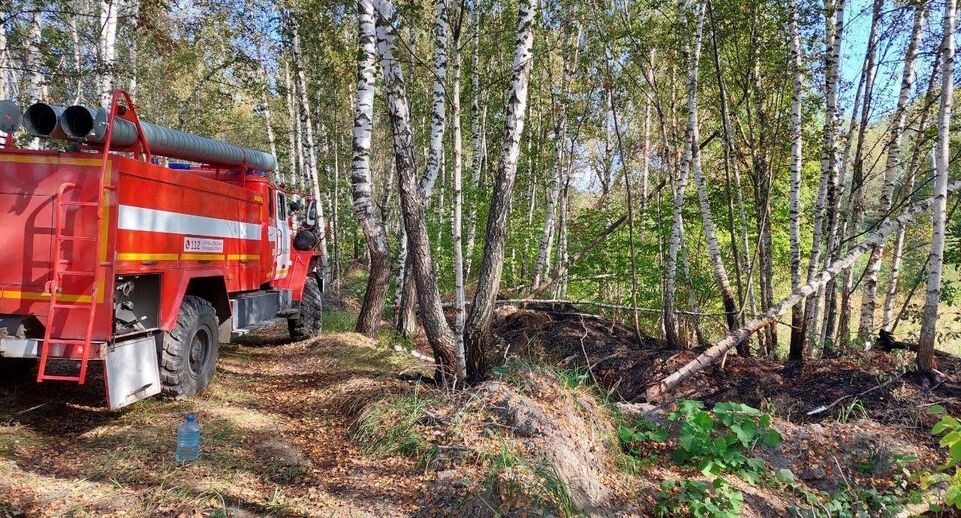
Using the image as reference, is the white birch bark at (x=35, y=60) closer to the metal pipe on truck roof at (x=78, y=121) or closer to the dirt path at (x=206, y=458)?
the metal pipe on truck roof at (x=78, y=121)

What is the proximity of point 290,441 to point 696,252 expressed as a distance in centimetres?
1008

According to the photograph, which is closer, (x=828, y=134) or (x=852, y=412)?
(x=852, y=412)

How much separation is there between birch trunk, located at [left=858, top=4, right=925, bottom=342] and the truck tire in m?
8.29

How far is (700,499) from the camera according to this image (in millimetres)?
3848

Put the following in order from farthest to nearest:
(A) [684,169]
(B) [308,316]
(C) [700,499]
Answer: (B) [308,316]
(A) [684,169]
(C) [700,499]

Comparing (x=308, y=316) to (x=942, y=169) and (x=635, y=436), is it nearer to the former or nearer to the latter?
(x=635, y=436)

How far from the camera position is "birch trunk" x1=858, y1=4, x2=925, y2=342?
7285 millimetres

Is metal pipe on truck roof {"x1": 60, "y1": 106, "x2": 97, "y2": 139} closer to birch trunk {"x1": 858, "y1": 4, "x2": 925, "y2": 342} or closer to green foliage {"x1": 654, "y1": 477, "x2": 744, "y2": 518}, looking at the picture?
green foliage {"x1": 654, "y1": 477, "x2": 744, "y2": 518}

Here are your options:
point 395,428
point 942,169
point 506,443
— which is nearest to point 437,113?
point 395,428

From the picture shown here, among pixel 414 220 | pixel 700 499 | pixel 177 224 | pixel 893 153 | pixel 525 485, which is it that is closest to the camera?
pixel 525 485

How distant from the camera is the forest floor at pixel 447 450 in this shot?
11.3ft

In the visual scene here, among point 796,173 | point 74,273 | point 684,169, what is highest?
point 684,169

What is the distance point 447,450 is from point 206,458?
1716 mm

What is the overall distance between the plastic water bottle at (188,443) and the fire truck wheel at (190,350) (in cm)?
140
